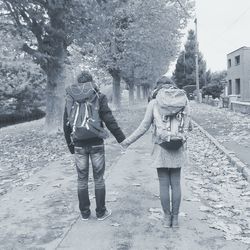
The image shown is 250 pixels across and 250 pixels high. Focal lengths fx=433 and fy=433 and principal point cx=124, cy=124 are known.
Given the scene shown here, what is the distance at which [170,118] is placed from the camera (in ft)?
17.3

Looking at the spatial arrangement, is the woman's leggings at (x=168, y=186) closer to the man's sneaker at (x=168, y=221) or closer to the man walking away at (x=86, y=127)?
the man's sneaker at (x=168, y=221)

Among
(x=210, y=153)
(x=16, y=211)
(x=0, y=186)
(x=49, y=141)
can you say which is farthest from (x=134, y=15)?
(x=16, y=211)

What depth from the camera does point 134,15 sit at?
28.9 m

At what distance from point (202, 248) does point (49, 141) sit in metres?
11.8

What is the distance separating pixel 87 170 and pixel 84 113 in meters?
0.78

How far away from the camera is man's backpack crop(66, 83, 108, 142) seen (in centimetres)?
544

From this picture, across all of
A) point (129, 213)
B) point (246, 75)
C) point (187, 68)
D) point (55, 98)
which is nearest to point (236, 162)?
point (129, 213)

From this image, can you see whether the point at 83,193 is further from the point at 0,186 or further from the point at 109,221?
the point at 0,186

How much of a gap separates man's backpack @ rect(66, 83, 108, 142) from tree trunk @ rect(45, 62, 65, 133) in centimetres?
1281

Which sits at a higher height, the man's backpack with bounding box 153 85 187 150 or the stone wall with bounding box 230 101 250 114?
the man's backpack with bounding box 153 85 187 150

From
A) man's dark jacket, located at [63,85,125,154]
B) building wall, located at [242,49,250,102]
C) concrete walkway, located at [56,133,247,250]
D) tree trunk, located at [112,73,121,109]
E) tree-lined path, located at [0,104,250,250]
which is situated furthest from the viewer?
building wall, located at [242,49,250,102]

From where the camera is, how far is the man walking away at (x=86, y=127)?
5453 millimetres

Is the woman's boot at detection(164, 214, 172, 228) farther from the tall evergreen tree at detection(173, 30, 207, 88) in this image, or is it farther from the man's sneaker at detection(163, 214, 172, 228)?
the tall evergreen tree at detection(173, 30, 207, 88)

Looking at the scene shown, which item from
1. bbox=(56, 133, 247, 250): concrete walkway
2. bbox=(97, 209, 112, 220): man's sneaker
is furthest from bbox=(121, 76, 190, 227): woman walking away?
bbox=(97, 209, 112, 220): man's sneaker
